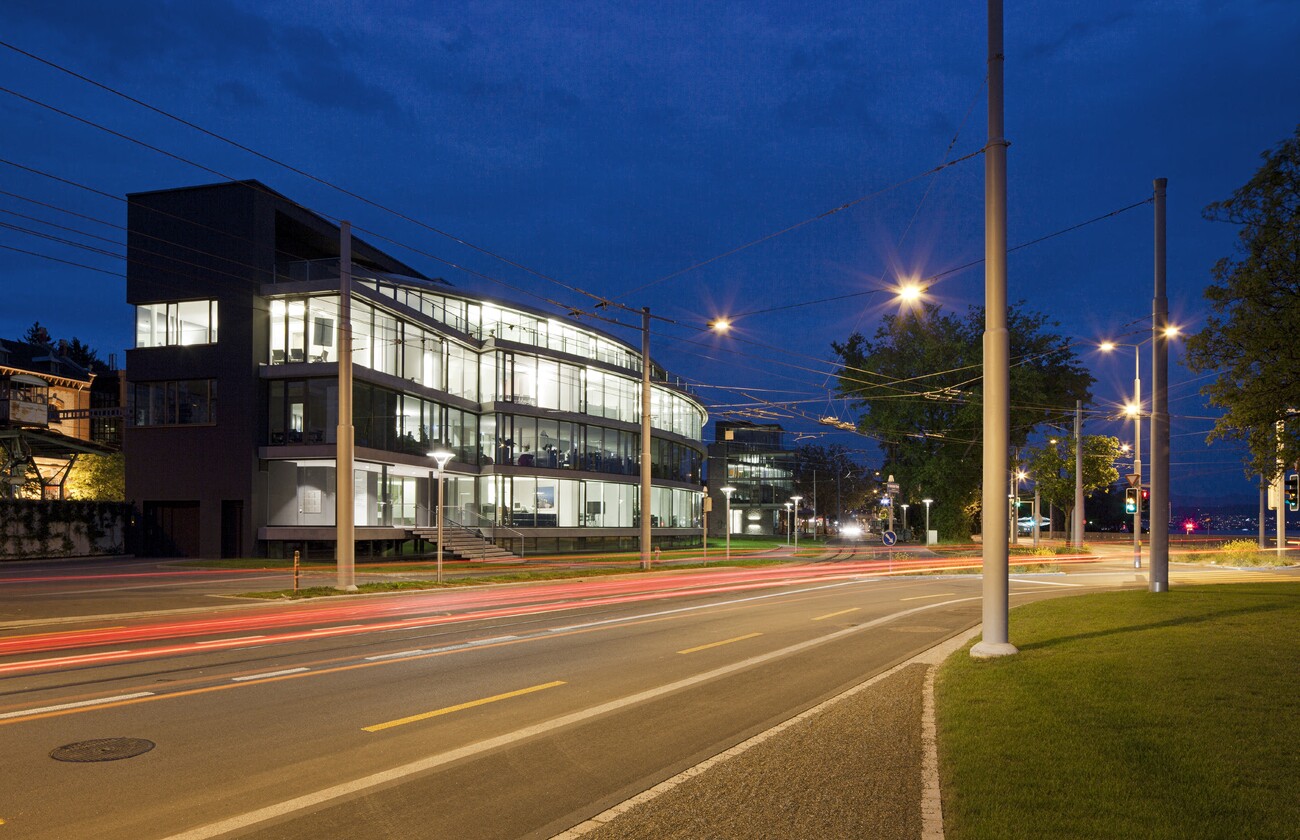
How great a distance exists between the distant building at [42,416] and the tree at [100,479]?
1075 mm

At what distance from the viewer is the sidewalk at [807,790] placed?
5.37 m

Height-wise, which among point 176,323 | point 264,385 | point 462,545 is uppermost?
point 176,323

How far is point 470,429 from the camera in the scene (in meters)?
48.7

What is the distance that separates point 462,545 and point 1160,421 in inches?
1151

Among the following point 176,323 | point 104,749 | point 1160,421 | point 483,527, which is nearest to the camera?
point 104,749

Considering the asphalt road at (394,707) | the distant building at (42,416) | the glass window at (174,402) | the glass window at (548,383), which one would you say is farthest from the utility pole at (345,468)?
the distant building at (42,416)

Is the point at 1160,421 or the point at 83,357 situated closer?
the point at 1160,421

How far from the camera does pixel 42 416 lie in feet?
153

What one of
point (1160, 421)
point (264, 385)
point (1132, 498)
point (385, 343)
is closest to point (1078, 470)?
point (1132, 498)

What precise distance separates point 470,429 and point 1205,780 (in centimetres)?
4495

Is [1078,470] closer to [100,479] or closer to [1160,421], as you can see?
[1160,421]

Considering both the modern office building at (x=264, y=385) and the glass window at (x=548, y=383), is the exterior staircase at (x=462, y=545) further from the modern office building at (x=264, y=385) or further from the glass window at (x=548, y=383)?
the glass window at (x=548, y=383)

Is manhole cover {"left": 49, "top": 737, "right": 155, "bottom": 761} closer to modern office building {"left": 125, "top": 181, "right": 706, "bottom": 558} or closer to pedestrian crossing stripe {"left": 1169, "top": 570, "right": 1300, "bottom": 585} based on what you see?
modern office building {"left": 125, "top": 181, "right": 706, "bottom": 558}

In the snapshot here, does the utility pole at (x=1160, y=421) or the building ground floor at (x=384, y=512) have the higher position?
the utility pole at (x=1160, y=421)
